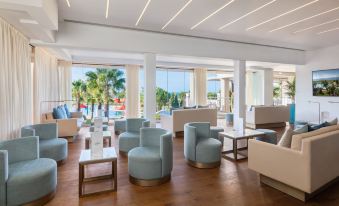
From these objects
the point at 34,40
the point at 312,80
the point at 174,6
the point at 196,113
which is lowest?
the point at 196,113

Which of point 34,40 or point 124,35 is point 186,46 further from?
point 34,40

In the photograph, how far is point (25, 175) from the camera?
2.62 metres

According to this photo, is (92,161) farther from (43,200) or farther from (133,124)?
(133,124)

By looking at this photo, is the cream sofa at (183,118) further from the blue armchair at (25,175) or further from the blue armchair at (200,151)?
the blue armchair at (25,175)

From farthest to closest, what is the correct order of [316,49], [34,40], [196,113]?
1. [316,49]
2. [196,113]
3. [34,40]

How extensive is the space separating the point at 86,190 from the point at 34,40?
4.10 metres

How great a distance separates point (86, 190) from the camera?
10.5 feet

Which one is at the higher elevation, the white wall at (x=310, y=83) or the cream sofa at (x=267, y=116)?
the white wall at (x=310, y=83)

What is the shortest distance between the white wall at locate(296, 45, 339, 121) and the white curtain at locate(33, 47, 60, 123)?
10124 mm

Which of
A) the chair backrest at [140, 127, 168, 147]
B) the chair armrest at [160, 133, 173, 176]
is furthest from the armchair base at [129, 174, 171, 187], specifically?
the chair backrest at [140, 127, 168, 147]

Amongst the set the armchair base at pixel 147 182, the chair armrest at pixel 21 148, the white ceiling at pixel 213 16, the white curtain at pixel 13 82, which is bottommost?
the armchair base at pixel 147 182

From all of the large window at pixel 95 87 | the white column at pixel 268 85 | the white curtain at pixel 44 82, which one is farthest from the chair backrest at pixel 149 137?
the white column at pixel 268 85

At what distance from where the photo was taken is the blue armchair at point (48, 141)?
13.0 ft

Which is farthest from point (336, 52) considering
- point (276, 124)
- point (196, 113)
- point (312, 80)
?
point (196, 113)
